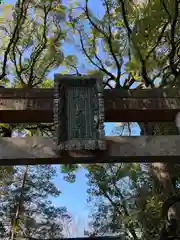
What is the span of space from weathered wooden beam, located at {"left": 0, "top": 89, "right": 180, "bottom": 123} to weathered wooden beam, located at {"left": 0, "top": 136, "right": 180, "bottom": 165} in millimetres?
457

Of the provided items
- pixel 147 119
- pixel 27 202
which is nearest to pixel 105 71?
pixel 147 119

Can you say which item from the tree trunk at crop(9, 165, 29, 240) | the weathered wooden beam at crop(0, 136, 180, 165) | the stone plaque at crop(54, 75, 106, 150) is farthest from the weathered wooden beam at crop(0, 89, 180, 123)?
the tree trunk at crop(9, 165, 29, 240)

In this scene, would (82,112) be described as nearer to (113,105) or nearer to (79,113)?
(79,113)

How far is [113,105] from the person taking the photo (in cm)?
478

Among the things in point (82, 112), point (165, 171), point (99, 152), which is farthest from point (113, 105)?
point (165, 171)

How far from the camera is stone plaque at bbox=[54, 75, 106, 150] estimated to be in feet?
14.2

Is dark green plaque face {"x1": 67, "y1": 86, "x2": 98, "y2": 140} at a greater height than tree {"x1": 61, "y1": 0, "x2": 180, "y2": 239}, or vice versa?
tree {"x1": 61, "y1": 0, "x2": 180, "y2": 239}

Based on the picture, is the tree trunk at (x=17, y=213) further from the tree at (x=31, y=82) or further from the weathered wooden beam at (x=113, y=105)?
the weathered wooden beam at (x=113, y=105)

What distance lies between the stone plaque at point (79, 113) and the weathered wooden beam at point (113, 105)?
0.65 ft

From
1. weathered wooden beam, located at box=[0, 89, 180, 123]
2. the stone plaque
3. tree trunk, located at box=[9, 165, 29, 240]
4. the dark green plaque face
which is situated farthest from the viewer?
tree trunk, located at box=[9, 165, 29, 240]

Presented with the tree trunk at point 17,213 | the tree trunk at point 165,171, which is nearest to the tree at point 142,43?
the tree trunk at point 165,171

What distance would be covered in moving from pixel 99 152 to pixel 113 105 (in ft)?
2.70

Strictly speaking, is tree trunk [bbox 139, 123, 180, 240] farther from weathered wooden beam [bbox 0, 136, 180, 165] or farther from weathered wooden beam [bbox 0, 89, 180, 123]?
weathered wooden beam [bbox 0, 136, 180, 165]

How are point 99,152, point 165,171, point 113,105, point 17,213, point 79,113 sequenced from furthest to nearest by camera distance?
point 17,213, point 165,171, point 113,105, point 79,113, point 99,152
